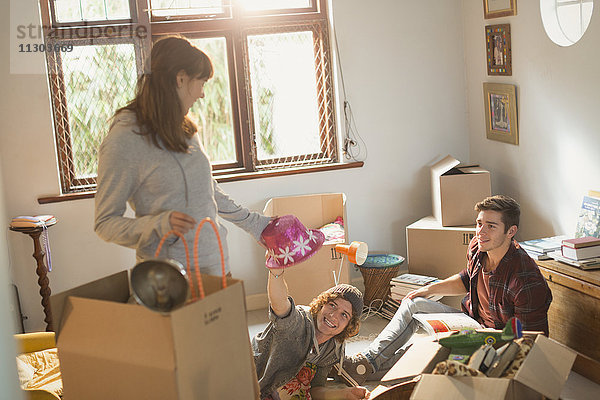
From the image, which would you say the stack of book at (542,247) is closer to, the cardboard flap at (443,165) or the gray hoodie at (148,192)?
the cardboard flap at (443,165)

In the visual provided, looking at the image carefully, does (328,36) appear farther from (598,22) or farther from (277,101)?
(598,22)

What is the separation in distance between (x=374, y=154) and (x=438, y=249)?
840 mm

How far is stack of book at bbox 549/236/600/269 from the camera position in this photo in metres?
3.19

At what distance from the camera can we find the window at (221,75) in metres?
4.20

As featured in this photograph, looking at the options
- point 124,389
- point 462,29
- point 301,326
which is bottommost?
point 301,326

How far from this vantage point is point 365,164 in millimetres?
4676

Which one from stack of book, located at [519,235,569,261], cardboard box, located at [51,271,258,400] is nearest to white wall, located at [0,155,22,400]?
cardboard box, located at [51,271,258,400]

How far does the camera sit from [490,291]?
124 inches

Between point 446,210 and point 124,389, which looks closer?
point 124,389

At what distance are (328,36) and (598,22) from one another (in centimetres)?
181

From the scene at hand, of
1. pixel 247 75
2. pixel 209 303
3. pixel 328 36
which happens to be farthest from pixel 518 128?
pixel 209 303

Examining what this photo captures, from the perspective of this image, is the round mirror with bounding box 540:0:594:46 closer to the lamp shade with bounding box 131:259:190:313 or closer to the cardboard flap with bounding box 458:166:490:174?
the cardboard flap with bounding box 458:166:490:174

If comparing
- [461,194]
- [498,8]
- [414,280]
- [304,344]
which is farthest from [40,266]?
[498,8]

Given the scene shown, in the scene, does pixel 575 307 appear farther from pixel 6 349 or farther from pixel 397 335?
pixel 6 349
